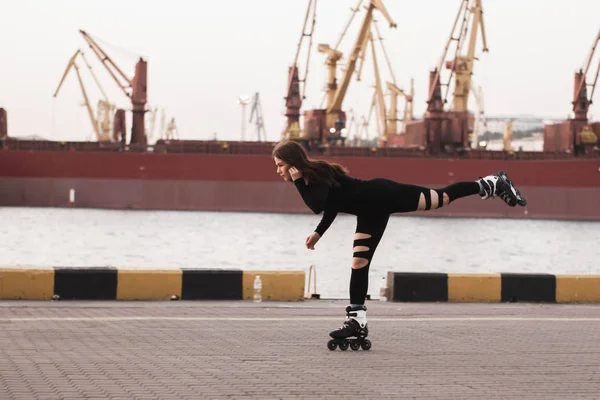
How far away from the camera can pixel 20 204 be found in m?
55.0

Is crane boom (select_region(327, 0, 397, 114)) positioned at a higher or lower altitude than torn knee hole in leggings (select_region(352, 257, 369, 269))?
higher

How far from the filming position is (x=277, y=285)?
8.45 metres

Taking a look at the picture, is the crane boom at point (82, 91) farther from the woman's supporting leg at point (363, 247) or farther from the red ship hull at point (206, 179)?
the woman's supporting leg at point (363, 247)

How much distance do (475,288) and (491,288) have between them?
136 mm

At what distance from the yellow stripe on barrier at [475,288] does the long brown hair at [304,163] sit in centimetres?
375

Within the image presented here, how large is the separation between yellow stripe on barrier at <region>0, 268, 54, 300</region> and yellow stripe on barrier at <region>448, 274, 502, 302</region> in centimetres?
315

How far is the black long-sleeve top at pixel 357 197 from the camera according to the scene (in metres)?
5.18

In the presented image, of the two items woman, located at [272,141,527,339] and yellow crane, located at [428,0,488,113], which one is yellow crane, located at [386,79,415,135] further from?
woman, located at [272,141,527,339]

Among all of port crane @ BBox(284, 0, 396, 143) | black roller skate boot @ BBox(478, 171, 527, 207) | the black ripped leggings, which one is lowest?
the black ripped leggings

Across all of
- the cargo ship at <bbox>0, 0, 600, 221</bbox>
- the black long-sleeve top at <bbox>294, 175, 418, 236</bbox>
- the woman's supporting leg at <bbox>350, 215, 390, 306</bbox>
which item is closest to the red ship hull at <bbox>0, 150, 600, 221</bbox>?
the cargo ship at <bbox>0, 0, 600, 221</bbox>

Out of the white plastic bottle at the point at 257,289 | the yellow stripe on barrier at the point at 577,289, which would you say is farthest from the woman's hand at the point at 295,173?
the yellow stripe on barrier at the point at 577,289

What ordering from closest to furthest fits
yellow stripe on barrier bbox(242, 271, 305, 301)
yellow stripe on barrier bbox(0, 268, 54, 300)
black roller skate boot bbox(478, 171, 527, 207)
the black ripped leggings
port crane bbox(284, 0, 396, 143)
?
the black ripped leggings
black roller skate boot bbox(478, 171, 527, 207)
yellow stripe on barrier bbox(0, 268, 54, 300)
yellow stripe on barrier bbox(242, 271, 305, 301)
port crane bbox(284, 0, 396, 143)

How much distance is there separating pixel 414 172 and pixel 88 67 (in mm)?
23234

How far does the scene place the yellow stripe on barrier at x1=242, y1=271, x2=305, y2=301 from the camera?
839cm
